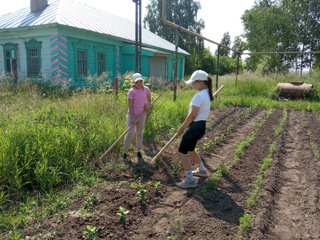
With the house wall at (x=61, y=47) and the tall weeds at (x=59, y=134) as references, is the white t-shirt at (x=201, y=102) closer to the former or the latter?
the tall weeds at (x=59, y=134)

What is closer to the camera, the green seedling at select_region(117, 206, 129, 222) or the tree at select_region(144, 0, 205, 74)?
the green seedling at select_region(117, 206, 129, 222)

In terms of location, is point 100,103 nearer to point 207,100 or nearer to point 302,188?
point 207,100

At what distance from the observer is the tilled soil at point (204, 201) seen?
8.86 feet

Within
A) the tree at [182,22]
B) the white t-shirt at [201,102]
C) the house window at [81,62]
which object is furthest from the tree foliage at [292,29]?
the white t-shirt at [201,102]

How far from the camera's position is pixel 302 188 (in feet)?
12.6

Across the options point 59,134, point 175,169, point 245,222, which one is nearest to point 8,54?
point 59,134

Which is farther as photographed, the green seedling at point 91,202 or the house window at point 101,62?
the house window at point 101,62

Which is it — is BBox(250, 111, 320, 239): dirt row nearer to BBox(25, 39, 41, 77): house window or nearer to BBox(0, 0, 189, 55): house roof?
BBox(0, 0, 189, 55): house roof

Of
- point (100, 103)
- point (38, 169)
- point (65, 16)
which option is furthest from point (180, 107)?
point (65, 16)

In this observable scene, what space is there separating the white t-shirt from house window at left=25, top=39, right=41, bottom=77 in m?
11.3

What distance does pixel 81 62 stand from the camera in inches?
529

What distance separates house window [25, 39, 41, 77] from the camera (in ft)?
41.2

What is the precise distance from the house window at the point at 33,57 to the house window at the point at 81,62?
6.05 feet

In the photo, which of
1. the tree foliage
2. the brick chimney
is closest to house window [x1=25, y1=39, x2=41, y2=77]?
the brick chimney
